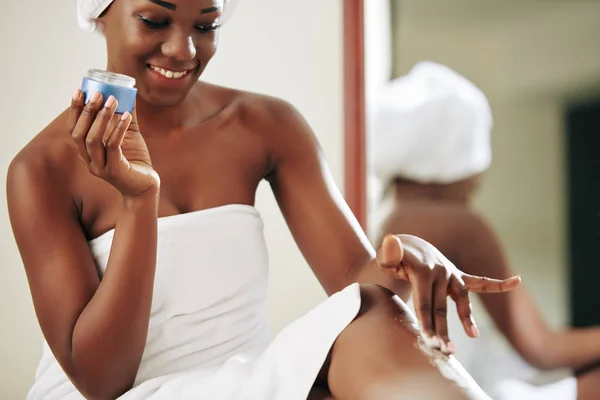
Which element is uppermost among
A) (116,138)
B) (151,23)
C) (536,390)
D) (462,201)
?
(151,23)

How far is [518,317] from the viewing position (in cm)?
166

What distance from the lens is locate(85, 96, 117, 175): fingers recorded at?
2.67 feet

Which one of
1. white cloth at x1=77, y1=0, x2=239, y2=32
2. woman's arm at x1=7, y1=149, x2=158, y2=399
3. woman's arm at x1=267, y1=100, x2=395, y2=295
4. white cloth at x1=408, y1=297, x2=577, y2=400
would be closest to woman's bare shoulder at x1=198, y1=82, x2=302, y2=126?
woman's arm at x1=267, y1=100, x2=395, y2=295

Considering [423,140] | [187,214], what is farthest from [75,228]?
[423,140]

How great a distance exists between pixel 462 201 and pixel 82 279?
37.5 inches

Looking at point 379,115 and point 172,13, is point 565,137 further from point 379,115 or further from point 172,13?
point 172,13

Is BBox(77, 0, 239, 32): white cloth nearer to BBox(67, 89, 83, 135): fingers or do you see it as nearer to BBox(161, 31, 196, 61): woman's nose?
BBox(161, 31, 196, 61): woman's nose

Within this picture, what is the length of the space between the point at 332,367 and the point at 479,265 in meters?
0.92

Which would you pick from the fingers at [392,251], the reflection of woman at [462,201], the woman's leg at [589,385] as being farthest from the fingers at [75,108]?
the woman's leg at [589,385]

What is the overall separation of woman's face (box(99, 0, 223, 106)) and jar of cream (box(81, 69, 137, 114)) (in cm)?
16

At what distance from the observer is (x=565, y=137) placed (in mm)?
1570

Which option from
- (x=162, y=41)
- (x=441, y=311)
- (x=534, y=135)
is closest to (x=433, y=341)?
(x=441, y=311)

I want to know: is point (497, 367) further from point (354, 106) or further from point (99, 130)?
point (99, 130)

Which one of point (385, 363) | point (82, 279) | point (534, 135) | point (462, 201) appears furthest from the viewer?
point (462, 201)
